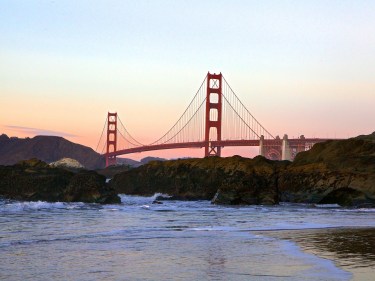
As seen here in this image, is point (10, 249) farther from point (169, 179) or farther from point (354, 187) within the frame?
point (169, 179)

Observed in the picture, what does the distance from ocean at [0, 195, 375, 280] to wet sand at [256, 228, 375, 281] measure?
0.02 m

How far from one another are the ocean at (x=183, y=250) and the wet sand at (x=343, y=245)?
2 centimetres

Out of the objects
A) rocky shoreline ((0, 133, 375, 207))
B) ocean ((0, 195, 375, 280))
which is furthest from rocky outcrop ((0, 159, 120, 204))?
ocean ((0, 195, 375, 280))

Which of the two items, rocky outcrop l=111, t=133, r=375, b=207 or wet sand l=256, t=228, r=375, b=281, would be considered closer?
wet sand l=256, t=228, r=375, b=281

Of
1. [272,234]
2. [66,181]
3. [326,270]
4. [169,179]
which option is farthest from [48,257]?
[169,179]

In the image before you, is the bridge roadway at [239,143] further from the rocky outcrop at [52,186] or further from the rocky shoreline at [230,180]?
the rocky outcrop at [52,186]

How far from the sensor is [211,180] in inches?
1661

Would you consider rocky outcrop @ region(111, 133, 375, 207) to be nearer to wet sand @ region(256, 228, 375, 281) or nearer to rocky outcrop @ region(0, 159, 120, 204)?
rocky outcrop @ region(0, 159, 120, 204)

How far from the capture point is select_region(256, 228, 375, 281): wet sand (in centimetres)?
1014

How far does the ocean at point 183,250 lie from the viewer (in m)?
9.50

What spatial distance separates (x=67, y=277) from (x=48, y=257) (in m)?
2.21

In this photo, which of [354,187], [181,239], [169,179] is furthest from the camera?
[169,179]

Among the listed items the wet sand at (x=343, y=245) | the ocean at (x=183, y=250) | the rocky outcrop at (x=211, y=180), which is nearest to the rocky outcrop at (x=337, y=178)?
the rocky outcrop at (x=211, y=180)

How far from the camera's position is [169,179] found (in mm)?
45312
